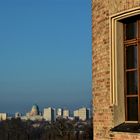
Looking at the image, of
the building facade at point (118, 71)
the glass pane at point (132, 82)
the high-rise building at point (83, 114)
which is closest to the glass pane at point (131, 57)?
the building facade at point (118, 71)

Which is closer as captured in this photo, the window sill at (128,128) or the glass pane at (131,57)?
the window sill at (128,128)

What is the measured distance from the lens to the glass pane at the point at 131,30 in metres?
10.4

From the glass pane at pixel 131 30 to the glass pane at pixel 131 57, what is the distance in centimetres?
22

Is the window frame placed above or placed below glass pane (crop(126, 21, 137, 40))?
below

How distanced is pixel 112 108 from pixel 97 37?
168 cm

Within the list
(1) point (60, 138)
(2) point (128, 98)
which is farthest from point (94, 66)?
(1) point (60, 138)

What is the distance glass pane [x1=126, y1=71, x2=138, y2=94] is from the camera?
1035 cm

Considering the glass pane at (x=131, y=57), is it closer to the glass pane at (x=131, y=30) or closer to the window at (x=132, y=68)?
the window at (x=132, y=68)

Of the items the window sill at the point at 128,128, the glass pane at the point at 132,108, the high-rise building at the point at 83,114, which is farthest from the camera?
the high-rise building at the point at 83,114

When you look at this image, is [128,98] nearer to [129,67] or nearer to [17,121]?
[129,67]

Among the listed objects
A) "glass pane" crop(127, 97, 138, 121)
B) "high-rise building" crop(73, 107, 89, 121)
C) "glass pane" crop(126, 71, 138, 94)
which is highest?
"glass pane" crop(126, 71, 138, 94)

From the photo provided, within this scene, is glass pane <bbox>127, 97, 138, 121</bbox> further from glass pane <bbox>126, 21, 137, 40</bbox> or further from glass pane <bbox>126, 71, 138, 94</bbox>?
glass pane <bbox>126, 21, 137, 40</bbox>

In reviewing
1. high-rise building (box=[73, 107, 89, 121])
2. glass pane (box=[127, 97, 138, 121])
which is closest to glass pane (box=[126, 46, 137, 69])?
glass pane (box=[127, 97, 138, 121])

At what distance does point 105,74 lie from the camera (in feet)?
35.5
